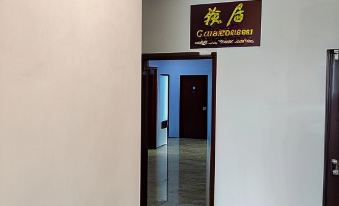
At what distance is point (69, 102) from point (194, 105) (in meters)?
9.96

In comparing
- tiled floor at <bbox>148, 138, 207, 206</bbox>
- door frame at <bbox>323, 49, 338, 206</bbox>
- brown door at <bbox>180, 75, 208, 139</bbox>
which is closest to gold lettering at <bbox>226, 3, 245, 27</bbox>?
door frame at <bbox>323, 49, 338, 206</bbox>

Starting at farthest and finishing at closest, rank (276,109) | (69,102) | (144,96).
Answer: (144,96) < (276,109) < (69,102)

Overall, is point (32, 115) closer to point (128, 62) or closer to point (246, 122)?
point (128, 62)

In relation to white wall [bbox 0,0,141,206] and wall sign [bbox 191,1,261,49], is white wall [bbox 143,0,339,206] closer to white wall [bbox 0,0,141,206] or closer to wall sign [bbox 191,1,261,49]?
wall sign [bbox 191,1,261,49]

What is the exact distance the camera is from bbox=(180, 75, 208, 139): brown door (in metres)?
11.3

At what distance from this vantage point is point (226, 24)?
3.63 meters

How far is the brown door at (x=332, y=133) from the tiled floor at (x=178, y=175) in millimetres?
2033

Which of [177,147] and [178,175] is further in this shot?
[177,147]

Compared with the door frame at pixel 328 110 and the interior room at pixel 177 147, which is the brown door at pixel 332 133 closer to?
the door frame at pixel 328 110

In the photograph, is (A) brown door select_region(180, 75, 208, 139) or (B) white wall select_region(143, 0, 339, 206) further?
(A) brown door select_region(180, 75, 208, 139)

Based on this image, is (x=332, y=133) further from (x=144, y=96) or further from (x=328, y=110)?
(x=144, y=96)

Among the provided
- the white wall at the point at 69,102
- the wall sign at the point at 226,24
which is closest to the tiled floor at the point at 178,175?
the wall sign at the point at 226,24

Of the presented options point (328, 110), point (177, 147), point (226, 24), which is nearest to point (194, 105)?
point (177, 147)

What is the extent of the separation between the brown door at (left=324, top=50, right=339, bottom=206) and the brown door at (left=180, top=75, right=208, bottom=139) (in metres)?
7.97
